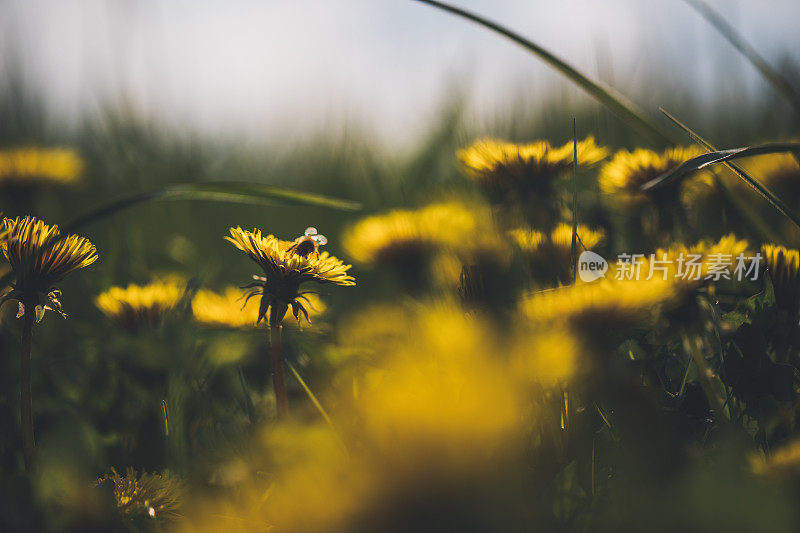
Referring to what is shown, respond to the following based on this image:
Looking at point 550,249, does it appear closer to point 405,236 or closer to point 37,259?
point 405,236

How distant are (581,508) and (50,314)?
745 millimetres

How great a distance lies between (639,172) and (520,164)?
0.43 feet

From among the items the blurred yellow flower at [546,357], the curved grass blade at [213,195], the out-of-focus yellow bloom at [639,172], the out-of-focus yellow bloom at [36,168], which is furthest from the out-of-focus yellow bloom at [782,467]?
the out-of-focus yellow bloom at [36,168]

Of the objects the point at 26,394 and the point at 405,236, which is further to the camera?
the point at 405,236

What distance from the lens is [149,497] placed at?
374 mm

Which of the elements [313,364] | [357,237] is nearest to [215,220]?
[357,237]

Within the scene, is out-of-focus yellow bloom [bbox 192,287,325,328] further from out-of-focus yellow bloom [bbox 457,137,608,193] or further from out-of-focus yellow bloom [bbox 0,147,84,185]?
out-of-focus yellow bloom [bbox 0,147,84,185]

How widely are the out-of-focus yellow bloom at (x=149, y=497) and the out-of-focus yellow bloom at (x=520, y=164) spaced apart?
1.27 ft

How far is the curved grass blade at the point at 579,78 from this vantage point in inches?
19.2

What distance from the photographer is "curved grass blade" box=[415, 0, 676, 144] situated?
0.49 metres

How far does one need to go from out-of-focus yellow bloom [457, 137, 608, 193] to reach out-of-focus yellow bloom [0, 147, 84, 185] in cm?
73

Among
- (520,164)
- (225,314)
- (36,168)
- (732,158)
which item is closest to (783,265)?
(732,158)

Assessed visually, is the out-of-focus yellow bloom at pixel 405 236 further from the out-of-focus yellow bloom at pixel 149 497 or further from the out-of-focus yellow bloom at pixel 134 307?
the out-of-focus yellow bloom at pixel 149 497

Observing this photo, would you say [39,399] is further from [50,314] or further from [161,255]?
[161,255]
